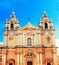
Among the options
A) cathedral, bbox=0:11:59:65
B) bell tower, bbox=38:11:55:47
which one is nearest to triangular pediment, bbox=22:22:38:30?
cathedral, bbox=0:11:59:65

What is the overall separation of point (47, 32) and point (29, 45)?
370 cm

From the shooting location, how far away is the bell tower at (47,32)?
40656 millimetres

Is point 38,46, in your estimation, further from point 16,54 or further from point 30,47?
point 16,54

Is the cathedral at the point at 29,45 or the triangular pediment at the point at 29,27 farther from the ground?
the triangular pediment at the point at 29,27

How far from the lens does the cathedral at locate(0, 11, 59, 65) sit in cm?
3994

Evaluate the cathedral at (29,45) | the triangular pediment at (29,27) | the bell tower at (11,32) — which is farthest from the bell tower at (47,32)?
the bell tower at (11,32)

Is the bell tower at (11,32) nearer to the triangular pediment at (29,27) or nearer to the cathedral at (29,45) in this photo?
the cathedral at (29,45)

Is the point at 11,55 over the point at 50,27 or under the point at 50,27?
under

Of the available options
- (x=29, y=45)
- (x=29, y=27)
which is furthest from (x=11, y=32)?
(x=29, y=45)

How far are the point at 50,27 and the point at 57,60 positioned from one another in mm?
5644

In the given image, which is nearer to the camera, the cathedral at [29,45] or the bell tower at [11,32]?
the cathedral at [29,45]

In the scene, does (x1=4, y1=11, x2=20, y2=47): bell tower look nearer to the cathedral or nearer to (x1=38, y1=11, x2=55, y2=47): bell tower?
the cathedral

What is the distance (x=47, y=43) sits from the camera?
40656mm

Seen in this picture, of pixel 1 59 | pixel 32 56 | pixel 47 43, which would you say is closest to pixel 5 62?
pixel 1 59
